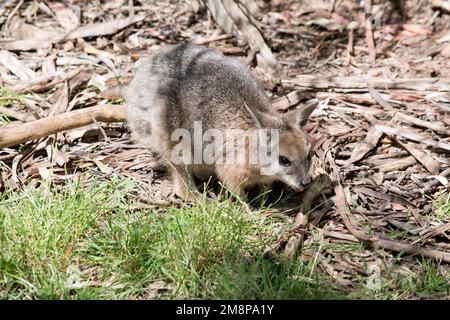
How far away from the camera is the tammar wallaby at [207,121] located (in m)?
4.66

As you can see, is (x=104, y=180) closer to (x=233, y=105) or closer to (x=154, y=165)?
(x=154, y=165)

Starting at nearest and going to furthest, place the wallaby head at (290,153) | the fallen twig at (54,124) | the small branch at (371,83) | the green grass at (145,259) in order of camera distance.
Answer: the green grass at (145,259)
the wallaby head at (290,153)
the fallen twig at (54,124)
the small branch at (371,83)

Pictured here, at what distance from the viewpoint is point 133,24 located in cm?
666

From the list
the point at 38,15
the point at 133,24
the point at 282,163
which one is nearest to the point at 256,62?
the point at 133,24

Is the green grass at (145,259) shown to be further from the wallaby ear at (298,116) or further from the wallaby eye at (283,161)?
the wallaby ear at (298,116)

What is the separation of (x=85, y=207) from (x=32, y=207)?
1.19ft

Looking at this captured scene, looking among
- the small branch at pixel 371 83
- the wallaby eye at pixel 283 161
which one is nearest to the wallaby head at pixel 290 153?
the wallaby eye at pixel 283 161

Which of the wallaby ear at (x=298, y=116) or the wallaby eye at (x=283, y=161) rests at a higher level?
the wallaby ear at (x=298, y=116)

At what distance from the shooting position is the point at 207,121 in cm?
489

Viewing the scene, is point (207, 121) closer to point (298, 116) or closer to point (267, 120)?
point (267, 120)

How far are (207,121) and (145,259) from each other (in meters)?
1.44

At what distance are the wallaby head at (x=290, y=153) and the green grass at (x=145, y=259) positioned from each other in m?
0.58

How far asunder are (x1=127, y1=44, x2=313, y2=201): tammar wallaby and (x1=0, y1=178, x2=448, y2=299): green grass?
0.63 meters

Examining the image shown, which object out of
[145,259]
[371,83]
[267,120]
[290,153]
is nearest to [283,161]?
[290,153]
